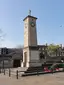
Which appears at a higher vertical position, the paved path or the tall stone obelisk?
the tall stone obelisk

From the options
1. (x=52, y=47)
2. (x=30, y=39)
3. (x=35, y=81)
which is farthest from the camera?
(x=52, y=47)

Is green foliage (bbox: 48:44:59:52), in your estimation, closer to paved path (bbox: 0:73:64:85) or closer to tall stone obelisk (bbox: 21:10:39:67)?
tall stone obelisk (bbox: 21:10:39:67)

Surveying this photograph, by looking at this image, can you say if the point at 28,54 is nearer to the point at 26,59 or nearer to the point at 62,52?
the point at 26,59

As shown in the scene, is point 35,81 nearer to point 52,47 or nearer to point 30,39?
point 30,39

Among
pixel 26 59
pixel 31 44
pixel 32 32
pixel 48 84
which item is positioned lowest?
pixel 48 84

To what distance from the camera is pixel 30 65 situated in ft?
106

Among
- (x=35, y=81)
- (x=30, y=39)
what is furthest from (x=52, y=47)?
(x=35, y=81)

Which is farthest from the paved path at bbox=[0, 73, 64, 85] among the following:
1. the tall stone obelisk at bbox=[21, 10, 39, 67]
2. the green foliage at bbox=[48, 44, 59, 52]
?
the green foliage at bbox=[48, 44, 59, 52]

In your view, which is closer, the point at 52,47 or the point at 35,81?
the point at 35,81

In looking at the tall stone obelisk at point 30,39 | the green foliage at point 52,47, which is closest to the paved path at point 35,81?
the tall stone obelisk at point 30,39

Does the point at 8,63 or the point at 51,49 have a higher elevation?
the point at 51,49

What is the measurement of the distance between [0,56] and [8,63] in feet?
11.0

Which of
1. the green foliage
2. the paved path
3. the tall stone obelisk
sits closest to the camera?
the paved path

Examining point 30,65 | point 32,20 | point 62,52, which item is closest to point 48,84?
point 30,65
